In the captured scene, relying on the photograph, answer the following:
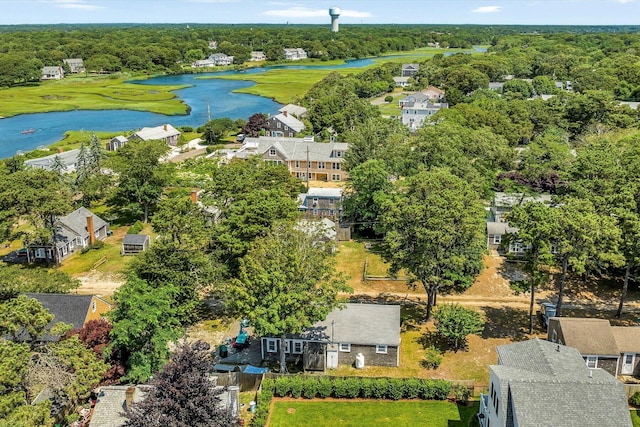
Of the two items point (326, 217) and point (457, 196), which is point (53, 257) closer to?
point (326, 217)

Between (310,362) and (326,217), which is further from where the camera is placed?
(326,217)

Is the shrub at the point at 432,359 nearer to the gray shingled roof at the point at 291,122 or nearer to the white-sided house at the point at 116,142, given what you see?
the gray shingled roof at the point at 291,122

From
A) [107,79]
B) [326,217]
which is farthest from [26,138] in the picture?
[107,79]

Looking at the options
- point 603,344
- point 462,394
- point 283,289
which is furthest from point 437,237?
point 603,344

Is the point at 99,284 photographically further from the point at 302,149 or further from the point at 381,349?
the point at 302,149

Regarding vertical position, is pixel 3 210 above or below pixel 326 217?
above

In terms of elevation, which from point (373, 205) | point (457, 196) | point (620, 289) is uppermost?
point (457, 196)

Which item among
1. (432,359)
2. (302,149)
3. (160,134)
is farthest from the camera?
(160,134)
